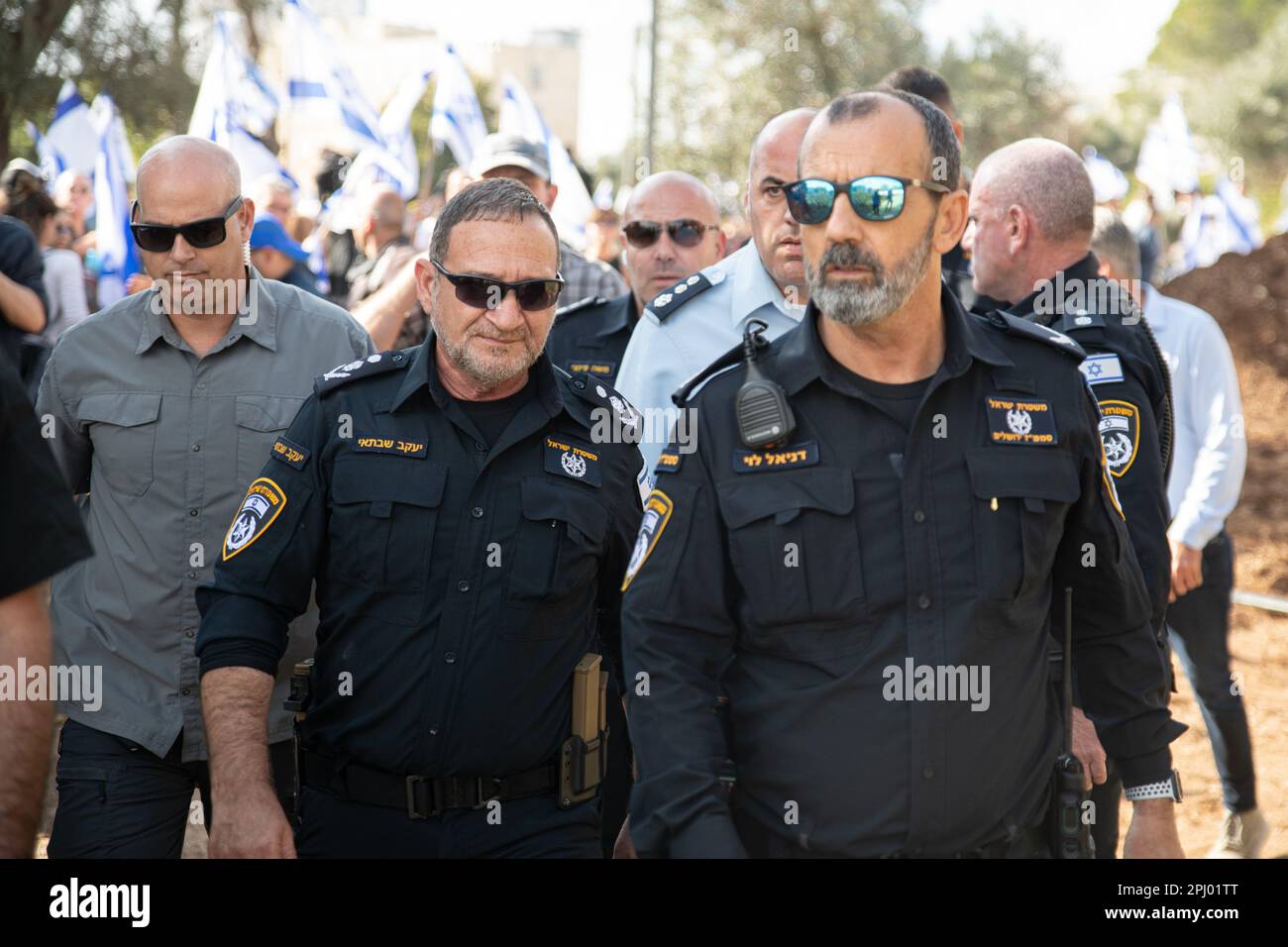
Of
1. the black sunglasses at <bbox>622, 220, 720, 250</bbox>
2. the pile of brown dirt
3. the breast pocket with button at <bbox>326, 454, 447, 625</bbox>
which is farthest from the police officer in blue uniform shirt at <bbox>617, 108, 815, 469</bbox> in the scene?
the pile of brown dirt

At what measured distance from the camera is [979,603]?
2.85 metres

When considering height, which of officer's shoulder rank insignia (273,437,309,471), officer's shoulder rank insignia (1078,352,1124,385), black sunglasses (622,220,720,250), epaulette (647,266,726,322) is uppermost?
black sunglasses (622,220,720,250)

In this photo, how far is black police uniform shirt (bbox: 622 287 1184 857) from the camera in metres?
2.82

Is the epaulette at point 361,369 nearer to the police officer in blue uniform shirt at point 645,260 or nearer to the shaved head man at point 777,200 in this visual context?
the shaved head man at point 777,200

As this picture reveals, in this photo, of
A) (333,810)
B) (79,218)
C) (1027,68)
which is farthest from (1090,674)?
(1027,68)

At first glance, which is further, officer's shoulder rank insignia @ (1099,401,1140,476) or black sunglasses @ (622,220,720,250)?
black sunglasses @ (622,220,720,250)

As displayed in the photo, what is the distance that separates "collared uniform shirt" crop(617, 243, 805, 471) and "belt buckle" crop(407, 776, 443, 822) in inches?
50.5

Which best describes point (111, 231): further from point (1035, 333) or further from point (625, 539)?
point (1035, 333)

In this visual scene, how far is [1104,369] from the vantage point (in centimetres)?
429

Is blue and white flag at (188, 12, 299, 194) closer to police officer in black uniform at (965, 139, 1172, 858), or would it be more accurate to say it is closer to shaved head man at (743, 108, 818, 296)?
shaved head man at (743, 108, 818, 296)

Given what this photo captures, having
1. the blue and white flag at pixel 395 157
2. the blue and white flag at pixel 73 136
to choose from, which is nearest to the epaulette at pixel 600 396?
the blue and white flag at pixel 395 157

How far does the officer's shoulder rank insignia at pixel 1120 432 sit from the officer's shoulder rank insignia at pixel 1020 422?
126cm

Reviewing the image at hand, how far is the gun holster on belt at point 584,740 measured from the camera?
11.6 ft
